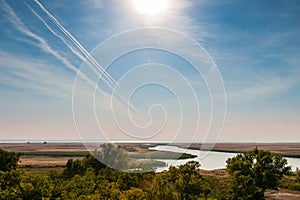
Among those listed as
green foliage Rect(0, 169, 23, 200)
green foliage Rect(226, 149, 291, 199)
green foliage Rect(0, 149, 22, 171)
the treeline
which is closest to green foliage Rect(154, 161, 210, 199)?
the treeline

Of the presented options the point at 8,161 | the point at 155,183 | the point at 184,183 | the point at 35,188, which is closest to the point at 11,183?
the point at 35,188

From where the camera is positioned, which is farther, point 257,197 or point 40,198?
point 257,197

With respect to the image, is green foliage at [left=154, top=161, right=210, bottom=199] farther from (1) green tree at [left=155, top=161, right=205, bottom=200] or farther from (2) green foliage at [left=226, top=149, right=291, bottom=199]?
(2) green foliage at [left=226, top=149, right=291, bottom=199]

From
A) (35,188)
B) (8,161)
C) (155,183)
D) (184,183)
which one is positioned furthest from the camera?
(8,161)

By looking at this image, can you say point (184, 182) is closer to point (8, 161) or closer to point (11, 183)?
point (11, 183)

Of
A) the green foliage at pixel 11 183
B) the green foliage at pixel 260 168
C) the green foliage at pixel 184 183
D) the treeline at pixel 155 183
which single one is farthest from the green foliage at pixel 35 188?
the green foliage at pixel 260 168

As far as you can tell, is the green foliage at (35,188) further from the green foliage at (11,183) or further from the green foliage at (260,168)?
A: the green foliage at (260,168)

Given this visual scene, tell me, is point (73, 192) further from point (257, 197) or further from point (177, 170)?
point (257, 197)

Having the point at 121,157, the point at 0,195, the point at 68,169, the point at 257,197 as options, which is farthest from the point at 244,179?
the point at 68,169
